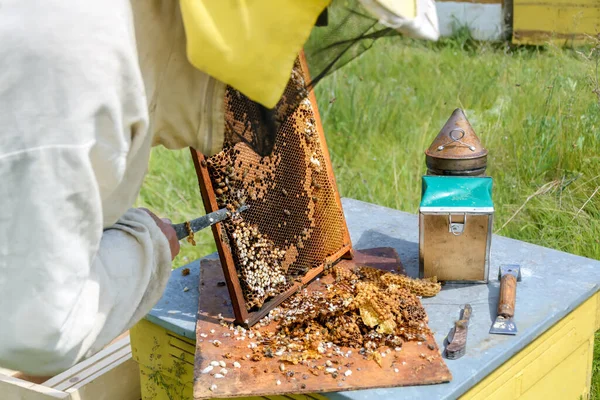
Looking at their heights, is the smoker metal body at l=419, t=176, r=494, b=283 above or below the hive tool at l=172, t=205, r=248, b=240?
below

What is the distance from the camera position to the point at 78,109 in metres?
1.08

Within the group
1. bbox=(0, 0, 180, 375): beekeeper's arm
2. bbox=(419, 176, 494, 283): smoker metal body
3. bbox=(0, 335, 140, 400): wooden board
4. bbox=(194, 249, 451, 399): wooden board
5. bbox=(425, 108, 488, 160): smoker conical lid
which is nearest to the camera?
bbox=(0, 0, 180, 375): beekeeper's arm

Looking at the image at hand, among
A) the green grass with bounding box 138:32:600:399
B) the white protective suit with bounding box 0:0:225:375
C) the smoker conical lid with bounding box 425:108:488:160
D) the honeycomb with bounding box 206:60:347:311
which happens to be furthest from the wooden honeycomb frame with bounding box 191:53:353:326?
the green grass with bounding box 138:32:600:399

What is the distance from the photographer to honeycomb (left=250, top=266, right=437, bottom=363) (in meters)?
1.94

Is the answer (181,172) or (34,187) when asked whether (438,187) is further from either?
(181,172)

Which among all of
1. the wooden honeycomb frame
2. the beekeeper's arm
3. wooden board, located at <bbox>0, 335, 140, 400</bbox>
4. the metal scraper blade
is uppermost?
the beekeeper's arm

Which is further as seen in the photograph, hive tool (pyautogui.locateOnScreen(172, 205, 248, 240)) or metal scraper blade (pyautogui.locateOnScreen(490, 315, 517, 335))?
metal scraper blade (pyautogui.locateOnScreen(490, 315, 517, 335))

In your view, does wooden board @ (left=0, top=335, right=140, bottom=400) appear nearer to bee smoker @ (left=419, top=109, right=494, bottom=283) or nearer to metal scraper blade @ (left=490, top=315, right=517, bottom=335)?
bee smoker @ (left=419, top=109, right=494, bottom=283)

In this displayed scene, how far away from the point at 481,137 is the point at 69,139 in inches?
129

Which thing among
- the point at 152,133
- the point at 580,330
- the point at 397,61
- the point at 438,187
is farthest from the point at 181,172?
the point at 152,133

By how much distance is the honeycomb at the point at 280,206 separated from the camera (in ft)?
6.78

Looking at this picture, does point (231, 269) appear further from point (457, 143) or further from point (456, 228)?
point (457, 143)

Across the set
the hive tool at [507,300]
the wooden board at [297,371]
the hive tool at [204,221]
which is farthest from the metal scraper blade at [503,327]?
the hive tool at [204,221]

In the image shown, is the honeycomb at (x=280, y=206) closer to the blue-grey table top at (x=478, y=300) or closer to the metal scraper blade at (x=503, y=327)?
the blue-grey table top at (x=478, y=300)
